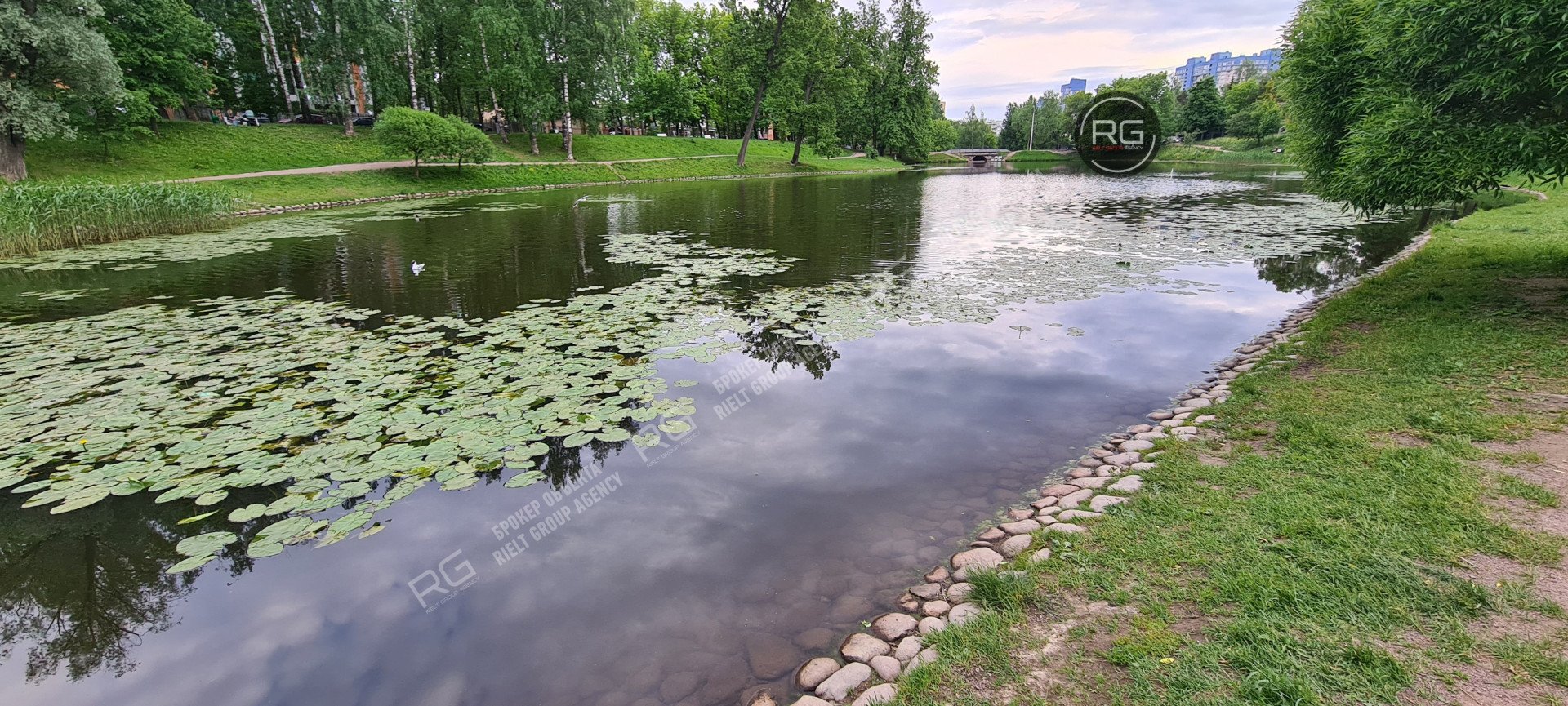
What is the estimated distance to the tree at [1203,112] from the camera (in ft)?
293

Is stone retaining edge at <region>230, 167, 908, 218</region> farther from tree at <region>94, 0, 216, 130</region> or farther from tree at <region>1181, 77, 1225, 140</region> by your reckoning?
tree at <region>1181, 77, 1225, 140</region>

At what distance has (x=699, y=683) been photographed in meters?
3.41

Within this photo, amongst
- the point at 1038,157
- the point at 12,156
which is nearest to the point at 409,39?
the point at 12,156

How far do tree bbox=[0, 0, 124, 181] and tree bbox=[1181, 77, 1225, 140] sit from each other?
361ft

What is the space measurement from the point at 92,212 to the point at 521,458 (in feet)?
66.7

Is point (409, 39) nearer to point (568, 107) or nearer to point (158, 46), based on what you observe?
point (568, 107)

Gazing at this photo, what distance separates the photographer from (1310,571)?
337 cm

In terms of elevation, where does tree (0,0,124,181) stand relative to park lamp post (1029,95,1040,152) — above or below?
below

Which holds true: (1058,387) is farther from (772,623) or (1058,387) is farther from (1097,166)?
(1097,166)

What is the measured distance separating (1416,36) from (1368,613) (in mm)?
8115

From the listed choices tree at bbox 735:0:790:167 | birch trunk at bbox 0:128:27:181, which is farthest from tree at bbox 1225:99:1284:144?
birch trunk at bbox 0:128:27:181

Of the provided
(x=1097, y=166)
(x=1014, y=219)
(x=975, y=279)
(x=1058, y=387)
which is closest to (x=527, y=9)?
(x=1014, y=219)

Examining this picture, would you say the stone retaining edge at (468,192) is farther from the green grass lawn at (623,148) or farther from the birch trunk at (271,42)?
the birch trunk at (271,42)

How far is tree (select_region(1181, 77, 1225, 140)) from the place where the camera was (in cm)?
8919
